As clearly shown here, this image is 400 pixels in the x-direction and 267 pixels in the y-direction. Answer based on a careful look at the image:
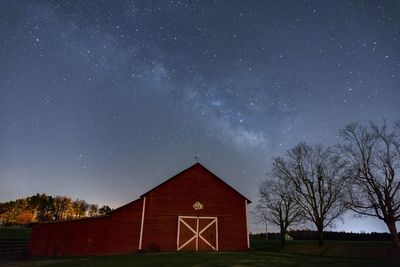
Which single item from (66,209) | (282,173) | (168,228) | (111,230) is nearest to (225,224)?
(168,228)

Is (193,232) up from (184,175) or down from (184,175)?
down

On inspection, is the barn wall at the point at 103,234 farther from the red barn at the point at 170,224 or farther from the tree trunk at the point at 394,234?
the tree trunk at the point at 394,234

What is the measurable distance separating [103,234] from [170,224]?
5.22 m

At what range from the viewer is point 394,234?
23.2 m

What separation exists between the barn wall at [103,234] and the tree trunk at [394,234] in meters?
19.3

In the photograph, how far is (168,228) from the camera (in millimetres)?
24781

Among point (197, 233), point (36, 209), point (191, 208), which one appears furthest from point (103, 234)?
point (36, 209)

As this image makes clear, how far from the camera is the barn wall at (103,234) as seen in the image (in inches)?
925

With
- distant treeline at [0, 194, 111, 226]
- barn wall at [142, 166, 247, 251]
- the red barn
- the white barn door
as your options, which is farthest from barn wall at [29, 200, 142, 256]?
distant treeline at [0, 194, 111, 226]

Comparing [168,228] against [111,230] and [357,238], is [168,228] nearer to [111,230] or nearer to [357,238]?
[111,230]

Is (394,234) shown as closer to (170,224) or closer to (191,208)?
(191,208)

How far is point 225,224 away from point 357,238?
36578mm

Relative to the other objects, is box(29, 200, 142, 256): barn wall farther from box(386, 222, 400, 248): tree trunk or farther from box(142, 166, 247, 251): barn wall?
box(386, 222, 400, 248): tree trunk

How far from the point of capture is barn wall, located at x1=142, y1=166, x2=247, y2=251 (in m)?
24.6
